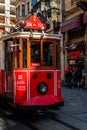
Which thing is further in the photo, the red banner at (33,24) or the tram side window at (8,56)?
the tram side window at (8,56)

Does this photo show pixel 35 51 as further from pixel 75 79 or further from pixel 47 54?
pixel 75 79

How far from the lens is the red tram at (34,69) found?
1084 cm

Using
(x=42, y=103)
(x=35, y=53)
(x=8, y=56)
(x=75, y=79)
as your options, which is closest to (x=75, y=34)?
(x=75, y=79)

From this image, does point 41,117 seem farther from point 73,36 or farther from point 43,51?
point 73,36

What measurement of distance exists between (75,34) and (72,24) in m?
1.27

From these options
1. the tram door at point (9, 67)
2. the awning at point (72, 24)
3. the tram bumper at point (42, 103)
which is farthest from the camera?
the awning at point (72, 24)

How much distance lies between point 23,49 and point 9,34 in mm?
811

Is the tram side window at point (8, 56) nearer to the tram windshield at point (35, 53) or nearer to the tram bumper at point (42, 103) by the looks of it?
the tram windshield at point (35, 53)

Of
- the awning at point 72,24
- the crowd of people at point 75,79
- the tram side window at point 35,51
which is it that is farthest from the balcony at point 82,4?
the tram side window at point 35,51

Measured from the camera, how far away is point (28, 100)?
35.4 ft

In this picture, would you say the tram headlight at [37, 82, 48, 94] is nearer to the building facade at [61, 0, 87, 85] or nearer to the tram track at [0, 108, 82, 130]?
the tram track at [0, 108, 82, 130]

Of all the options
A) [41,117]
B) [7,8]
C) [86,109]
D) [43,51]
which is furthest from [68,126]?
[7,8]

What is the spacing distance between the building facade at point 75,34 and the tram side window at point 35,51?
1395 centimetres

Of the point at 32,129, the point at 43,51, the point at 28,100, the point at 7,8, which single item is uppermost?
the point at 7,8
